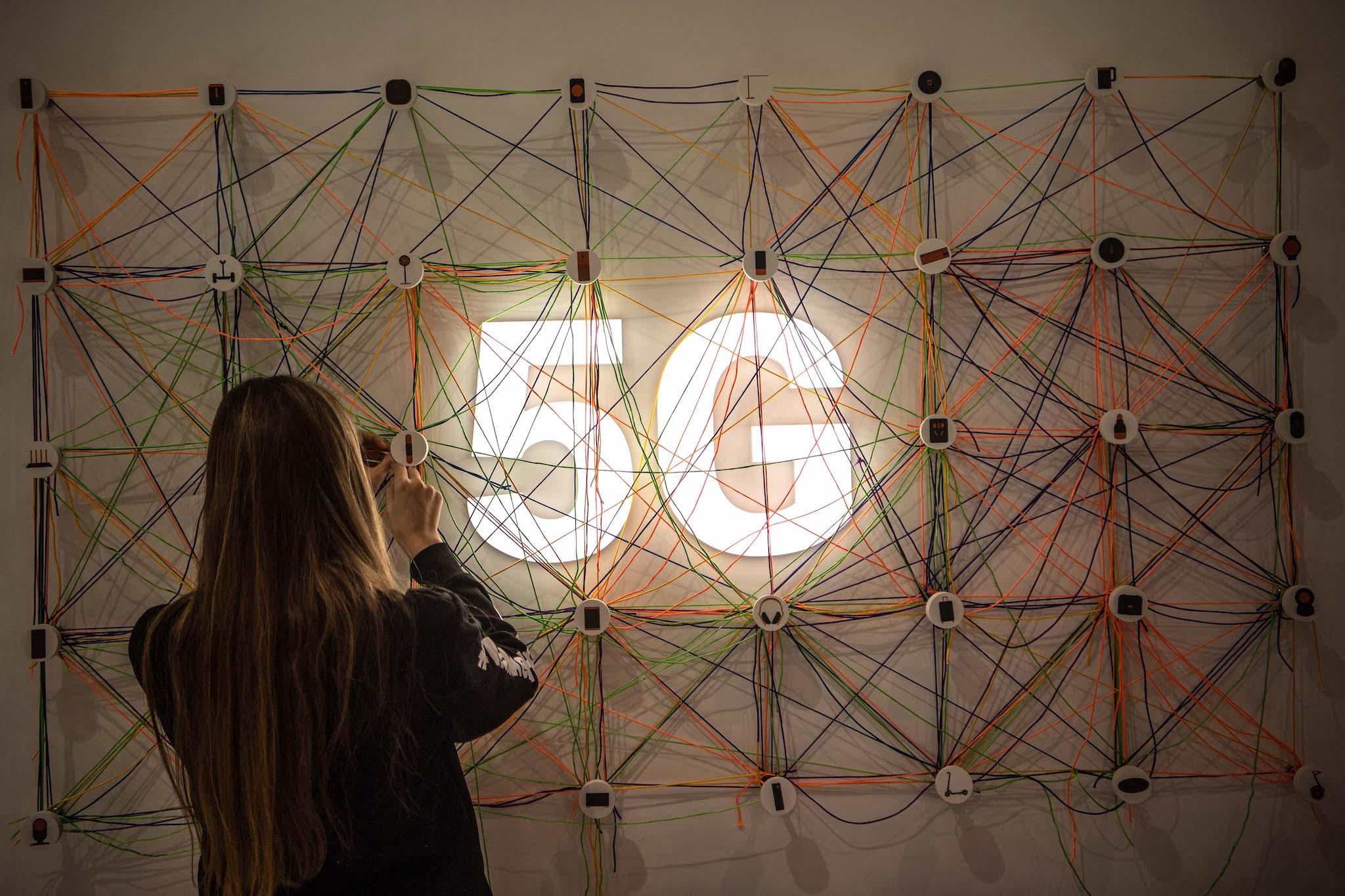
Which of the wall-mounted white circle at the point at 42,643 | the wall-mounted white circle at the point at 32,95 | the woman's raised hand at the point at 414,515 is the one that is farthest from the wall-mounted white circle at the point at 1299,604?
the wall-mounted white circle at the point at 32,95

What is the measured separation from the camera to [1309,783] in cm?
140

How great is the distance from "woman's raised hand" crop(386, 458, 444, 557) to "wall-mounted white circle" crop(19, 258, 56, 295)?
770 millimetres

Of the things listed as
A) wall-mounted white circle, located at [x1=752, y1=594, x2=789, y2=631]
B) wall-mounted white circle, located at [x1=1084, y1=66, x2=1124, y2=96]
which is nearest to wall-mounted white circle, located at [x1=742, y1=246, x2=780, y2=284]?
wall-mounted white circle, located at [x1=752, y1=594, x2=789, y2=631]

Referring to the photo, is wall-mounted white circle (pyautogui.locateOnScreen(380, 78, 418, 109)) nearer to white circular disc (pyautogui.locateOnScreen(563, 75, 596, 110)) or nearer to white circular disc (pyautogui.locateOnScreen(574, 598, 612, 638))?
white circular disc (pyautogui.locateOnScreen(563, 75, 596, 110))

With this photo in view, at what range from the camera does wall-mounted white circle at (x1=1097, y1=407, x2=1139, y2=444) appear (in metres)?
1.38

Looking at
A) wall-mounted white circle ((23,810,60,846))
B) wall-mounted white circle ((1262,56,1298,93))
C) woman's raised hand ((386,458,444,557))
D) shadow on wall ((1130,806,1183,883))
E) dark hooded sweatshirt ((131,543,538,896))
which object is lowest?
shadow on wall ((1130,806,1183,883))

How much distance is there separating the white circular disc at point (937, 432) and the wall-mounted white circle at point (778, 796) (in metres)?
0.64

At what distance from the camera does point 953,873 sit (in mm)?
1432

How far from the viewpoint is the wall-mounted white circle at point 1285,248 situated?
1414 millimetres

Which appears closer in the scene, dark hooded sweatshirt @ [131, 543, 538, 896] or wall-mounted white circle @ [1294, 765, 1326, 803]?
dark hooded sweatshirt @ [131, 543, 538, 896]

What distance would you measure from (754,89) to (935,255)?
0.43 meters

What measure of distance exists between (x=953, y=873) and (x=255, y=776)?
1.21 metres

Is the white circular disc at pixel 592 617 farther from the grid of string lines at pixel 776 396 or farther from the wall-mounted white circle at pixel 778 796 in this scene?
the wall-mounted white circle at pixel 778 796

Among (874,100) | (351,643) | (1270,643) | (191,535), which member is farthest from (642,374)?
(1270,643)
